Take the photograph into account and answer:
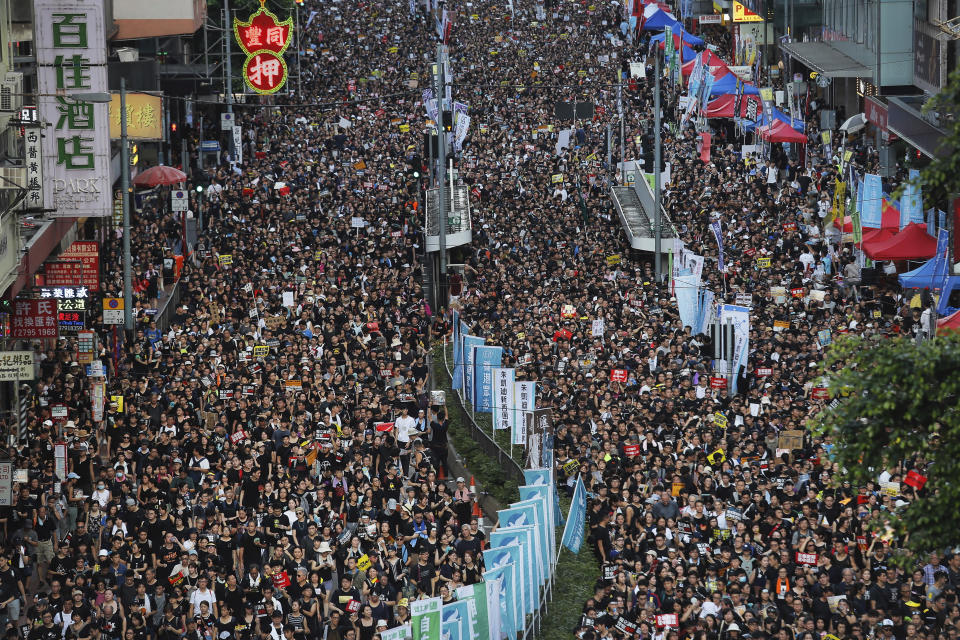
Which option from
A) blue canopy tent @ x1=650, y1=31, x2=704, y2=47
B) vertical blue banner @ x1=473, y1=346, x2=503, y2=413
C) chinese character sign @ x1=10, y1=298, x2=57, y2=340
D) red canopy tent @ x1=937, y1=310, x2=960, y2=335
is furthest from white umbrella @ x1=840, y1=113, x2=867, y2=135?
chinese character sign @ x1=10, y1=298, x2=57, y2=340

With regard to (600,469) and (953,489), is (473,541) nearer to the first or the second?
(600,469)

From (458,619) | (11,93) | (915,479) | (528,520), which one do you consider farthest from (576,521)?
(11,93)

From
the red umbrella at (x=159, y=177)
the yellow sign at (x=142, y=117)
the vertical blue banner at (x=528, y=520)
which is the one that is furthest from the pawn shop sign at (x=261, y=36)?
the vertical blue banner at (x=528, y=520)

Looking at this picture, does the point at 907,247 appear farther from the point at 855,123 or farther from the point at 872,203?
the point at 855,123

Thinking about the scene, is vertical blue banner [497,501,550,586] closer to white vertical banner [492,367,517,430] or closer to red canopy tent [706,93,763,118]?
white vertical banner [492,367,517,430]

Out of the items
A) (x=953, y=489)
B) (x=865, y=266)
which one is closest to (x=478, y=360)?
(x=865, y=266)
